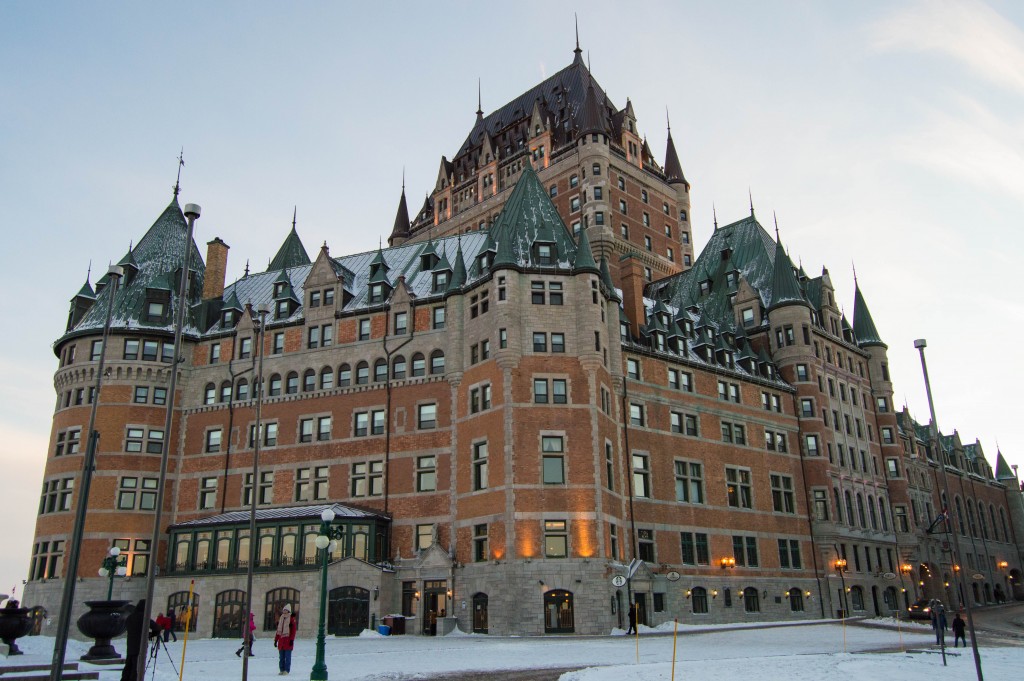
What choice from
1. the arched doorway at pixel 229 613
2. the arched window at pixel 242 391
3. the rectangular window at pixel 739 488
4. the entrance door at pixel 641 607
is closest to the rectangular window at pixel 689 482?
the rectangular window at pixel 739 488

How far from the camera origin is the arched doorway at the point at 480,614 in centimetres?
4653

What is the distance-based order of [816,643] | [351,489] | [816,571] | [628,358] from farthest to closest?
[816,571], [628,358], [351,489], [816,643]

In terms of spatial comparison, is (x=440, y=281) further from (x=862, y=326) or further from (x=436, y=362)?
(x=862, y=326)

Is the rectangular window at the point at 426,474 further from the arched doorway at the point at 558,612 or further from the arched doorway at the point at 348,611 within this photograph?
the arched doorway at the point at 558,612

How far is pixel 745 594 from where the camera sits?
58594mm

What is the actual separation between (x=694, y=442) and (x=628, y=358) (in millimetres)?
7880

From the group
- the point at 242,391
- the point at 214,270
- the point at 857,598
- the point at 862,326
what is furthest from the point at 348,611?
the point at 862,326

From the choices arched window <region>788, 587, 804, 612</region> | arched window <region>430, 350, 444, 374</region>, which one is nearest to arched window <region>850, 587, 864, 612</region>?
arched window <region>788, 587, 804, 612</region>

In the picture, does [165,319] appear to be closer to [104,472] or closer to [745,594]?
[104,472]

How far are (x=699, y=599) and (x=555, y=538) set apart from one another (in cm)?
1505

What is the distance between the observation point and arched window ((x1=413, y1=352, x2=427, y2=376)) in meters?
54.1

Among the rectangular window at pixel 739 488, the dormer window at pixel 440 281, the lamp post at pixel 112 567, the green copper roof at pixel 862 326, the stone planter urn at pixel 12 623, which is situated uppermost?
the green copper roof at pixel 862 326

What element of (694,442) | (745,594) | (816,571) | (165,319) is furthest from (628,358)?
(165,319)

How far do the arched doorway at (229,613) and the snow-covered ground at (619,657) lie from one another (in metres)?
4.97
